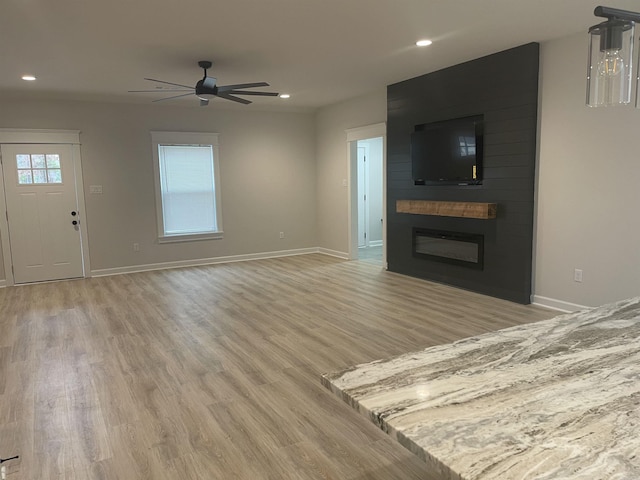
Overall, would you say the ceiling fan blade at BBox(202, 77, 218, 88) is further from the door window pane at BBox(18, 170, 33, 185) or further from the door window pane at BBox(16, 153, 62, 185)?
the door window pane at BBox(18, 170, 33, 185)

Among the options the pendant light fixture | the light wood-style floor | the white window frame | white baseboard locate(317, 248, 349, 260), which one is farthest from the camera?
white baseboard locate(317, 248, 349, 260)

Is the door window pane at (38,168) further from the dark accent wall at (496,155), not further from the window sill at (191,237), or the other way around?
the dark accent wall at (496,155)

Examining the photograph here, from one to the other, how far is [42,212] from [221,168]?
2777 mm

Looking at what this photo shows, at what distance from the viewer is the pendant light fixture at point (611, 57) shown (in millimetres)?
1099

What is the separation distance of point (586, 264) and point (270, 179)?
5412mm

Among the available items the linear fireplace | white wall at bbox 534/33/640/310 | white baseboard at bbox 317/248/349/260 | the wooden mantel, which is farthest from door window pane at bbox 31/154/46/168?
white wall at bbox 534/33/640/310

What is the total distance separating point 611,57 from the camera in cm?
115

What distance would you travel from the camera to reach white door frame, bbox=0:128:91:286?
6.22m

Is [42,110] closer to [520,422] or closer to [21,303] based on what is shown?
[21,303]

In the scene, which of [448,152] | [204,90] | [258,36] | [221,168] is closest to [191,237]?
[221,168]

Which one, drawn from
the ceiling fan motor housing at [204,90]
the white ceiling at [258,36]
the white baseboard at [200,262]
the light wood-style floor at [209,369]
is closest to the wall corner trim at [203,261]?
the white baseboard at [200,262]

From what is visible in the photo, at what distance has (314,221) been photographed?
8.73m

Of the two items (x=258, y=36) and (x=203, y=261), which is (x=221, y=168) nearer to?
(x=203, y=261)

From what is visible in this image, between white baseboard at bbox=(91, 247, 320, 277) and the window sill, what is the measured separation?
0.36 m
